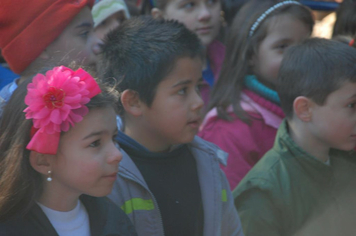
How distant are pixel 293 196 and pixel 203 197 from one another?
53 cm

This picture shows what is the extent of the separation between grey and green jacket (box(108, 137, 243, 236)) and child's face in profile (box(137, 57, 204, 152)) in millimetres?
171

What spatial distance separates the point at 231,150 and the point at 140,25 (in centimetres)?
102

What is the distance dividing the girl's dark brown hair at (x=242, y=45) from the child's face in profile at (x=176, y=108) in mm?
935

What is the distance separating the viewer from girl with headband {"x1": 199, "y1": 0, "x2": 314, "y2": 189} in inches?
132

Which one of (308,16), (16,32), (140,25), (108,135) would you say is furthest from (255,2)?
(108,135)

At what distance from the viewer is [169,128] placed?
8.44 ft

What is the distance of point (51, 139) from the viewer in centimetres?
194

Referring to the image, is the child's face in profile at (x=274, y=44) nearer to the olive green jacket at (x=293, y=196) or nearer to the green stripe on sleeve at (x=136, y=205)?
the olive green jacket at (x=293, y=196)

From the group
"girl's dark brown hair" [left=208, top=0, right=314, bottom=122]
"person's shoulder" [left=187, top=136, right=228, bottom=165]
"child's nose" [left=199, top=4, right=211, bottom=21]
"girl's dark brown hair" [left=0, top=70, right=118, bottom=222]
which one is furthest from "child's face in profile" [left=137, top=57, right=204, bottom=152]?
"child's nose" [left=199, top=4, right=211, bottom=21]

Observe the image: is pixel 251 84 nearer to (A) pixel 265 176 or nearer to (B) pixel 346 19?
(A) pixel 265 176

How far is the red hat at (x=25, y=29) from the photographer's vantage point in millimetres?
2914

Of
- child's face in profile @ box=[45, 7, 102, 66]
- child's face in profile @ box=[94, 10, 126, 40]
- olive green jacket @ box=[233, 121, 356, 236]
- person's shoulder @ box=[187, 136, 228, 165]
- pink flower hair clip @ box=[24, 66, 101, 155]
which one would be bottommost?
olive green jacket @ box=[233, 121, 356, 236]

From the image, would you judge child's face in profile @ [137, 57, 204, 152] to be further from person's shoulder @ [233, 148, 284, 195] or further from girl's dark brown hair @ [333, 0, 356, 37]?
girl's dark brown hair @ [333, 0, 356, 37]

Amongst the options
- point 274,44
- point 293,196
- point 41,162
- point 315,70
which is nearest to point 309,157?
point 293,196
